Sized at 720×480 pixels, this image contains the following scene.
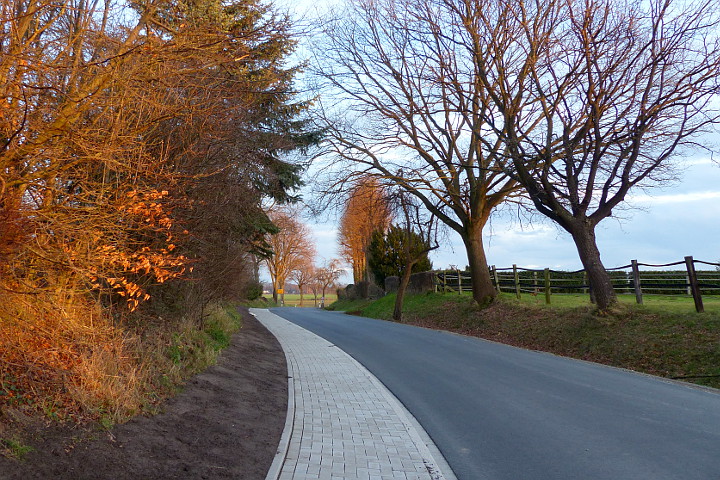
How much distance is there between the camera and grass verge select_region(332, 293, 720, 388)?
11.1 m

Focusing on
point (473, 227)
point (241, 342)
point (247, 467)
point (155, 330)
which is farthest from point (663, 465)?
point (473, 227)

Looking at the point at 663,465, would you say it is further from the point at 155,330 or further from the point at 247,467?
the point at 155,330

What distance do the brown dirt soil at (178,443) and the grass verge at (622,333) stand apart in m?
7.74

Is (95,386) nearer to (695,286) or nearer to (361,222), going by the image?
(695,286)

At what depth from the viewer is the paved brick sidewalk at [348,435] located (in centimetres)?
546

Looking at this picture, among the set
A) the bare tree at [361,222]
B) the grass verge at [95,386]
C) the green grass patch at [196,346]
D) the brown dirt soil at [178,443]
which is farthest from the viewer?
the bare tree at [361,222]

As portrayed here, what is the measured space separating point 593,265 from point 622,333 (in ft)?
8.51

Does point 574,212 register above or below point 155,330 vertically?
above

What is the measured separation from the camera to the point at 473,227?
2305 centimetres

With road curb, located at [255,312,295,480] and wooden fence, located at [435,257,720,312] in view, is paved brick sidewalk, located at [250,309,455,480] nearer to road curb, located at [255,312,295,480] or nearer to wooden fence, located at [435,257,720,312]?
road curb, located at [255,312,295,480]

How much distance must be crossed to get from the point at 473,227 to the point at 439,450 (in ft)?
56.8

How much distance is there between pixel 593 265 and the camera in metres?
15.6

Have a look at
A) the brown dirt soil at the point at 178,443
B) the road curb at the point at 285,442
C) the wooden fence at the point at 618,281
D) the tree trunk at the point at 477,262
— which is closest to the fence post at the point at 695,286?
the wooden fence at the point at 618,281

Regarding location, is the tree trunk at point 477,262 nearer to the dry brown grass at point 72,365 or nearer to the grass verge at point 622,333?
the grass verge at point 622,333
